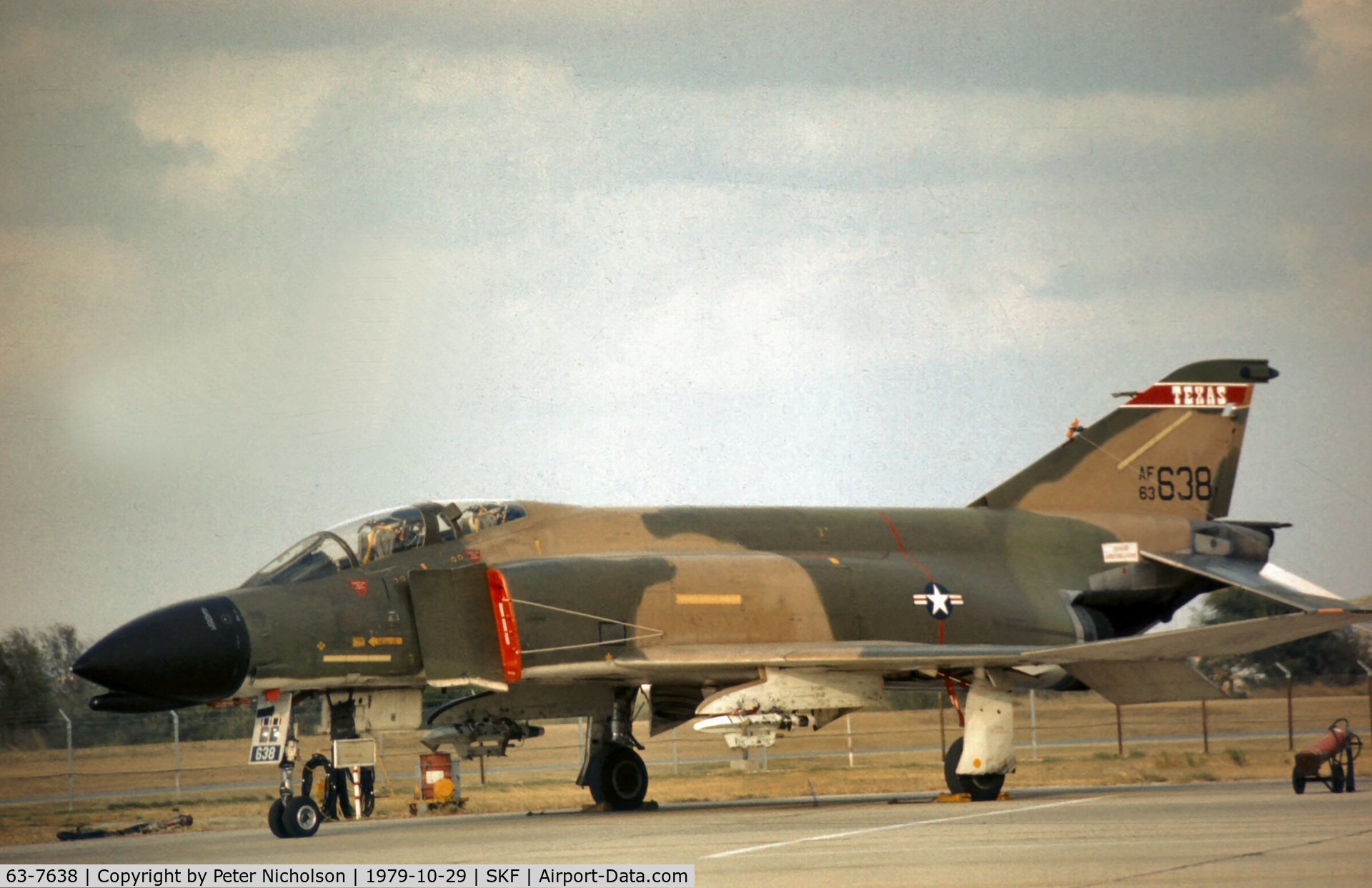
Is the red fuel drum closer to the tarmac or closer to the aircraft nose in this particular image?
the tarmac

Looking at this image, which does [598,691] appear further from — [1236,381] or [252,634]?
[1236,381]

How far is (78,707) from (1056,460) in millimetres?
18116

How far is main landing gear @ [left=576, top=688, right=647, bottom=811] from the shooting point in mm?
14422

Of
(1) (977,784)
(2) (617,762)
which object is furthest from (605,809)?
(1) (977,784)

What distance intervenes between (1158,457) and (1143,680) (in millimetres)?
4730

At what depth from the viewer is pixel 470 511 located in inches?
550

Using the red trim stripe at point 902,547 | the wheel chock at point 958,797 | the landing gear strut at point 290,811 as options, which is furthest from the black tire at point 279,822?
the red trim stripe at point 902,547

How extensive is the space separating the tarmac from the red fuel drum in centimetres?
22

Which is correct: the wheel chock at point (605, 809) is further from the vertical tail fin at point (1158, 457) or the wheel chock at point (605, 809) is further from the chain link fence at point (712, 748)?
the vertical tail fin at point (1158, 457)

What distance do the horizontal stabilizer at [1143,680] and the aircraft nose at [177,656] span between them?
22.7 ft

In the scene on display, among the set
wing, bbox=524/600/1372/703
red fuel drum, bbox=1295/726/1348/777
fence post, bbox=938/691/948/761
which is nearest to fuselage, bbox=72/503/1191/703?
wing, bbox=524/600/1372/703

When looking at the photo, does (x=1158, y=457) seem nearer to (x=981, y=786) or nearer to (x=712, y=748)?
(x=981, y=786)

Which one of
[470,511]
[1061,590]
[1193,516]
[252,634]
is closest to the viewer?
[252,634]

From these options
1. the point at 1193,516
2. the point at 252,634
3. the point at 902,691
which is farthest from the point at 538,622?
the point at 1193,516
